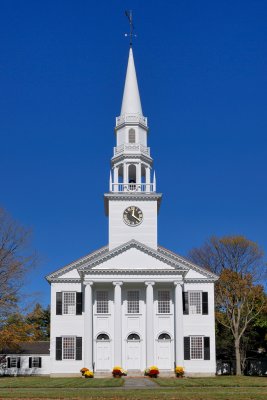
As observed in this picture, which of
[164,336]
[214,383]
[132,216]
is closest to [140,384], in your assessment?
[214,383]

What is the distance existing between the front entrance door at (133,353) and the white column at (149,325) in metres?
1.99

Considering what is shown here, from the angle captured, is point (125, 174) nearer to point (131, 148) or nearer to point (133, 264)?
point (131, 148)

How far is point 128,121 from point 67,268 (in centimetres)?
1376

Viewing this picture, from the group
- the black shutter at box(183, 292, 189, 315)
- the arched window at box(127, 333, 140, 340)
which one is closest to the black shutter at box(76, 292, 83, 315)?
the arched window at box(127, 333, 140, 340)

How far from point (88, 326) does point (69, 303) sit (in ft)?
10.8

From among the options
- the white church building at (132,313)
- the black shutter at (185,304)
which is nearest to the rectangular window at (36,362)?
the white church building at (132,313)

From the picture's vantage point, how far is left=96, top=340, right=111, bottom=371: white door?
49.6 m

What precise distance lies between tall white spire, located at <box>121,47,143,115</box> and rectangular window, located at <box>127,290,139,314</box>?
15860mm

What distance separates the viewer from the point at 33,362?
2576 inches

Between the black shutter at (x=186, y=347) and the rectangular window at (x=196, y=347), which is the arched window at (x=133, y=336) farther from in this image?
the rectangular window at (x=196, y=347)

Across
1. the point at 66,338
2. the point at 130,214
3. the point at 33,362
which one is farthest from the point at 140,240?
the point at 33,362

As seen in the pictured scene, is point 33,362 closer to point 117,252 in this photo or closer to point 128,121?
point 117,252

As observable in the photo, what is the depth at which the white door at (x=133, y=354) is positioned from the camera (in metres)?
50.0

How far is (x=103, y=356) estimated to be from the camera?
49812 millimetres
